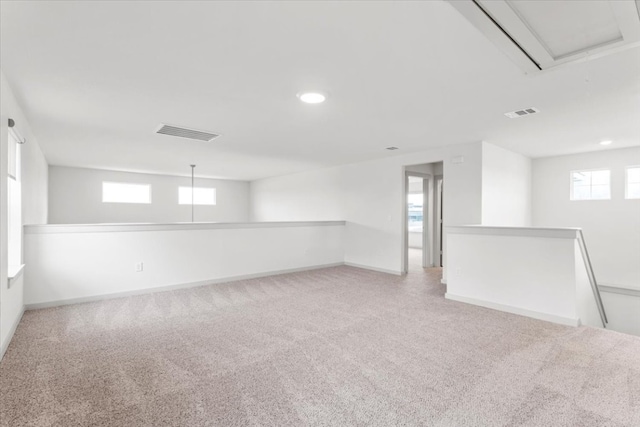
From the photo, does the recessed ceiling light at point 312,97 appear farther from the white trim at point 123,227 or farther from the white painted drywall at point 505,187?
the white painted drywall at point 505,187

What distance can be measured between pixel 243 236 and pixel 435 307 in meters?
3.32

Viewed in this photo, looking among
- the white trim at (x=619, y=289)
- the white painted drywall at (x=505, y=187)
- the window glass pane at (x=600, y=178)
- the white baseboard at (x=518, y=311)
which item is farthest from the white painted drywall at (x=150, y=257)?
the window glass pane at (x=600, y=178)

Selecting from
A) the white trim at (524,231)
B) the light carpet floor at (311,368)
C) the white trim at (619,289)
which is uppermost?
the white trim at (524,231)

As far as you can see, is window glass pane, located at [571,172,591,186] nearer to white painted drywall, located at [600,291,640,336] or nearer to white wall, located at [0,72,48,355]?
white painted drywall, located at [600,291,640,336]

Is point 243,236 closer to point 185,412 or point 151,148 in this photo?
point 151,148

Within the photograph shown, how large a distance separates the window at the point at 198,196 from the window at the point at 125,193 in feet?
2.93

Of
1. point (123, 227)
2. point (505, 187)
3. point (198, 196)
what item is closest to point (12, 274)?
point (123, 227)

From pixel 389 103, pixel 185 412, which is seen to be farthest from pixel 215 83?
pixel 185 412

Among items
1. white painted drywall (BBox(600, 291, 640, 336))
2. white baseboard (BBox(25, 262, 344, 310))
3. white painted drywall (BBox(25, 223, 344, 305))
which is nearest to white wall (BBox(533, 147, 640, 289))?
white painted drywall (BBox(600, 291, 640, 336))

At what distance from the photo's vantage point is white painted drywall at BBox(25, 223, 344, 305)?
377cm

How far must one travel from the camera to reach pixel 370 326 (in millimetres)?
3156

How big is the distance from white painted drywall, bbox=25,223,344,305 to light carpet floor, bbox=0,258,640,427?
40 centimetres

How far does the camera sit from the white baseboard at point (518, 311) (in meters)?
3.24

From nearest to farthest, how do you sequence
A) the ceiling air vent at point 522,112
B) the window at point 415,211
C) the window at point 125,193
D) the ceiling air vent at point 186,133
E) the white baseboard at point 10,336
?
1. the white baseboard at point 10,336
2. the ceiling air vent at point 522,112
3. the ceiling air vent at point 186,133
4. the window at point 125,193
5. the window at point 415,211
